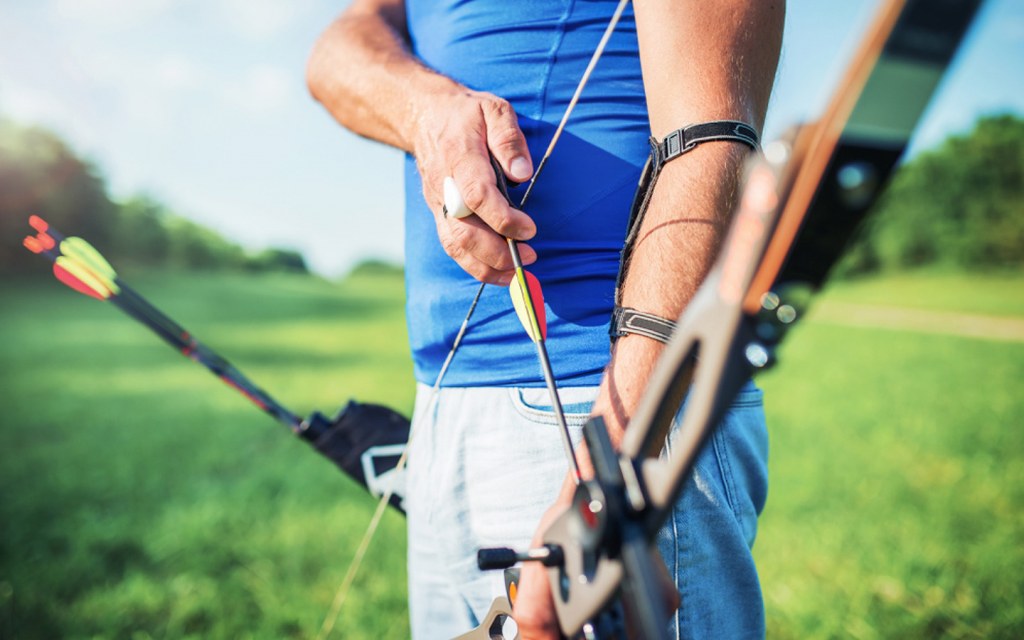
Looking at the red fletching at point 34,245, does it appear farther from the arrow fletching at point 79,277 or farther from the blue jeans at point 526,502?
the blue jeans at point 526,502

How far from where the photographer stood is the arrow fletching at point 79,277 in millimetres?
1601

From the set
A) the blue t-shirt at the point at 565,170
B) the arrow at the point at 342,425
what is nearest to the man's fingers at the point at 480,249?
the blue t-shirt at the point at 565,170

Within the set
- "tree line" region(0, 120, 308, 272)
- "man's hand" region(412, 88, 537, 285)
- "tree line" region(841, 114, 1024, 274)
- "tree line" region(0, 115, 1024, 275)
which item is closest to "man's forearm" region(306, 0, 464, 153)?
"man's hand" region(412, 88, 537, 285)

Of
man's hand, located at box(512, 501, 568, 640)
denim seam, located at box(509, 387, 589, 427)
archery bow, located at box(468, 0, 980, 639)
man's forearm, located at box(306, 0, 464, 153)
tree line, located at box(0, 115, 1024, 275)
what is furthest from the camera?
tree line, located at box(0, 115, 1024, 275)

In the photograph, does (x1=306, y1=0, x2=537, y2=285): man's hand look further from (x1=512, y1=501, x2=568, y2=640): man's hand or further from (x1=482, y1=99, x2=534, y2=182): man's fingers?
(x1=512, y1=501, x2=568, y2=640): man's hand

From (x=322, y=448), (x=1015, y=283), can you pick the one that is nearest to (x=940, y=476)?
(x=322, y=448)

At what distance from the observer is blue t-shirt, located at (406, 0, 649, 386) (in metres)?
1.16

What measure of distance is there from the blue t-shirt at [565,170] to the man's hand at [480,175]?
0.11 meters

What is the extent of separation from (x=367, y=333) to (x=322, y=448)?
1627 centimetres

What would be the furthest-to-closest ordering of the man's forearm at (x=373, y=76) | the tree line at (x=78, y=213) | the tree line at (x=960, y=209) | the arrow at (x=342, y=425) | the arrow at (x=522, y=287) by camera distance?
the tree line at (x=960, y=209), the tree line at (x=78, y=213), the arrow at (x=342, y=425), the man's forearm at (x=373, y=76), the arrow at (x=522, y=287)

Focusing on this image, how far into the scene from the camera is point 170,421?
287 inches

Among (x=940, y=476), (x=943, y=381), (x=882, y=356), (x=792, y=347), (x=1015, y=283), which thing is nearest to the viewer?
(x=940, y=476)

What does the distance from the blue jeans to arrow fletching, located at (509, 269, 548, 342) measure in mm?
166

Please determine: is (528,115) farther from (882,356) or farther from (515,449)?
(882,356)
